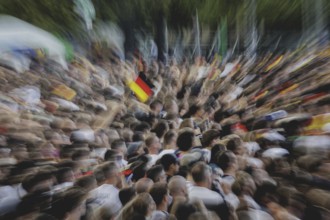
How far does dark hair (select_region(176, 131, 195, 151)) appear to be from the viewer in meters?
3.66

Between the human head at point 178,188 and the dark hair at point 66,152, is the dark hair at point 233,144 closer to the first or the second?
the human head at point 178,188

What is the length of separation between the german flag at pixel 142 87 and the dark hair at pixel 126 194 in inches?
123

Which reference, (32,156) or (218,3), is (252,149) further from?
(218,3)

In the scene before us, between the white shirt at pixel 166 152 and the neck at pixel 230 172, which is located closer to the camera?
the neck at pixel 230 172

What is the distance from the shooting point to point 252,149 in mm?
3525

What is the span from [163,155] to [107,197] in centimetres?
82

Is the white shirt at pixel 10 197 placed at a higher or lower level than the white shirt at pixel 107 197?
higher

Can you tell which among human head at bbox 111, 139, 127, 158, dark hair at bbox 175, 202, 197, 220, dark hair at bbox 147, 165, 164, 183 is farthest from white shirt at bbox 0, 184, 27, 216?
dark hair at bbox 175, 202, 197, 220

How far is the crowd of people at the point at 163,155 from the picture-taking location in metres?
2.47

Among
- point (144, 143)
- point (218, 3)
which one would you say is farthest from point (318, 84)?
point (218, 3)

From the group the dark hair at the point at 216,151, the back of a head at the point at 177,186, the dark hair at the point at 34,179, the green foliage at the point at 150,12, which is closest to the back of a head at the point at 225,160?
the dark hair at the point at 216,151

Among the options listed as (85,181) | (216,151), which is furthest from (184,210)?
(216,151)

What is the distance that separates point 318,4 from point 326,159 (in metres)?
7.82

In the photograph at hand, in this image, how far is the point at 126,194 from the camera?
8.96 ft
